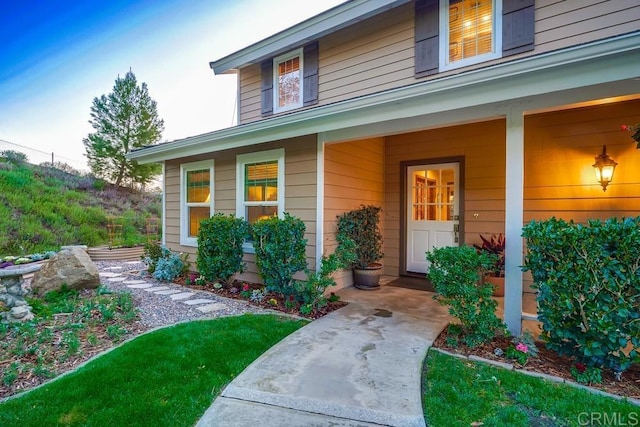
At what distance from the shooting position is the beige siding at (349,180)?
194 inches

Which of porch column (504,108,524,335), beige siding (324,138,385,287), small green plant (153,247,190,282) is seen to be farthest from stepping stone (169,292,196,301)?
porch column (504,108,524,335)

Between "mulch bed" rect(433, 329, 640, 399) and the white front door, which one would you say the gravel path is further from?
the white front door

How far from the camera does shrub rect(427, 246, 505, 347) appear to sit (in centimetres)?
296

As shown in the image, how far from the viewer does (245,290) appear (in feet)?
16.3

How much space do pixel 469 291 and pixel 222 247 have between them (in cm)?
372

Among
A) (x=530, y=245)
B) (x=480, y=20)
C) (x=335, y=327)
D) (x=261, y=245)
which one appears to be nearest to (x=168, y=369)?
(x=335, y=327)

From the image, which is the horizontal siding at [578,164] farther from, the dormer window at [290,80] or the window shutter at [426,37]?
the dormer window at [290,80]

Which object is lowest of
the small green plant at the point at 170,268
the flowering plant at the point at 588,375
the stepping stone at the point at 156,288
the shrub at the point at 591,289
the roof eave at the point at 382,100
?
the stepping stone at the point at 156,288

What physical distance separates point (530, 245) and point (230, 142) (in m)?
4.46

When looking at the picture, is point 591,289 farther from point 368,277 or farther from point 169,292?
point 169,292

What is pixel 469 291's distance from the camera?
2.98m

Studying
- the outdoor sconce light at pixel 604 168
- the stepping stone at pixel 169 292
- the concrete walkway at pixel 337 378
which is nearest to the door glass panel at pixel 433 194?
the outdoor sconce light at pixel 604 168

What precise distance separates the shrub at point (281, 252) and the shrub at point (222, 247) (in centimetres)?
79

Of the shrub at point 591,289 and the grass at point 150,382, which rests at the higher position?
the shrub at point 591,289
